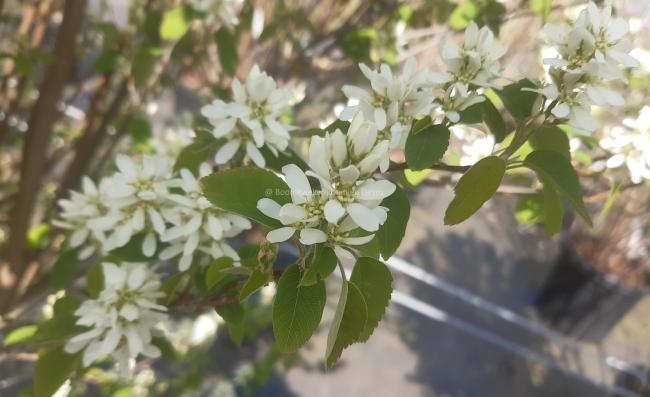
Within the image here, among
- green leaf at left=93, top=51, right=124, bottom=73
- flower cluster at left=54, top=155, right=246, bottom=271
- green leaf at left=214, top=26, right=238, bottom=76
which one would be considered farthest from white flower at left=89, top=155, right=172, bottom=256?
green leaf at left=93, top=51, right=124, bottom=73

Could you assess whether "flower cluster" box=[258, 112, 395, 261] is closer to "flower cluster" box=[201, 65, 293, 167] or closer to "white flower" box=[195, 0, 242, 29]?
"flower cluster" box=[201, 65, 293, 167]

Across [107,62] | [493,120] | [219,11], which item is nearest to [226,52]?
[219,11]

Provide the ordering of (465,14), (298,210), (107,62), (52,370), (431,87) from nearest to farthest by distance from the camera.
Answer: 1. (298,210)
2. (431,87)
3. (52,370)
4. (465,14)
5. (107,62)

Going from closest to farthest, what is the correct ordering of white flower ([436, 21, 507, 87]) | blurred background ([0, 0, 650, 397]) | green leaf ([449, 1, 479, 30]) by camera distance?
1. white flower ([436, 21, 507, 87])
2. green leaf ([449, 1, 479, 30])
3. blurred background ([0, 0, 650, 397])

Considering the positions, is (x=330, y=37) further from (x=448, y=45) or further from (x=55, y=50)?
(x=448, y=45)

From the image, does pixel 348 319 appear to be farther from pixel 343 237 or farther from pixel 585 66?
pixel 585 66
